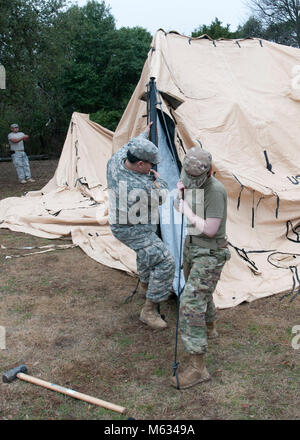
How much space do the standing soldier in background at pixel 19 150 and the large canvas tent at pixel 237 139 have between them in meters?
3.95

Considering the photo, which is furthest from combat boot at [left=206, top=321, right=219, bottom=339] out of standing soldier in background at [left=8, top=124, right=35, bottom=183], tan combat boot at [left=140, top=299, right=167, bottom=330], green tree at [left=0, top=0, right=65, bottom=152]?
green tree at [left=0, top=0, right=65, bottom=152]

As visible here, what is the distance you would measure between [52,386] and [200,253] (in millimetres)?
1297

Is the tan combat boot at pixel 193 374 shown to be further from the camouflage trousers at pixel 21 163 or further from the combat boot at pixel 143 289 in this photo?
the camouflage trousers at pixel 21 163

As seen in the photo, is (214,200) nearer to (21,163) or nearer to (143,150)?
(143,150)

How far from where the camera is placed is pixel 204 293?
2.65 meters

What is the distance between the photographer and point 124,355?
10.2 ft

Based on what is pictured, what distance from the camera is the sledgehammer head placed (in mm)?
2754

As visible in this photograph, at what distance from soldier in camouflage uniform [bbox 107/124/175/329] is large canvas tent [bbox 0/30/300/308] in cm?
70

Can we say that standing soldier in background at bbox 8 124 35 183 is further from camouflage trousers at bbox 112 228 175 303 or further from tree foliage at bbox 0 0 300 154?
camouflage trousers at bbox 112 228 175 303

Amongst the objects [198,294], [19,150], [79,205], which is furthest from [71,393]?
[19,150]

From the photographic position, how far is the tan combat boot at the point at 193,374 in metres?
2.68

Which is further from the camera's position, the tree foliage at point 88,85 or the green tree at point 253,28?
the green tree at point 253,28

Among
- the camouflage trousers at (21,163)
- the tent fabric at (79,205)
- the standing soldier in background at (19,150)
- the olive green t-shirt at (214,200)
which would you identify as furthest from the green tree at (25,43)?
the olive green t-shirt at (214,200)
